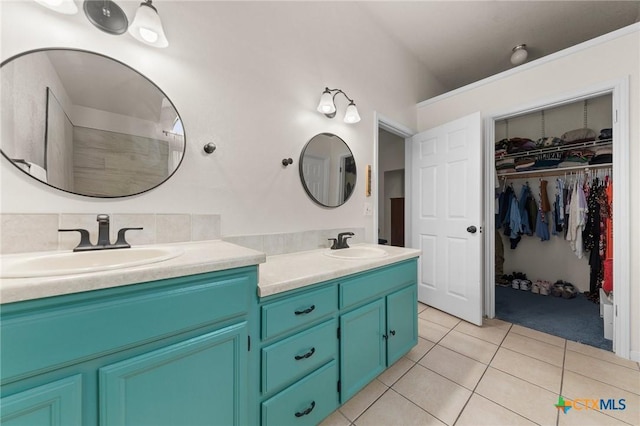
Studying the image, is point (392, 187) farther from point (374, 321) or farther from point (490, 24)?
point (374, 321)

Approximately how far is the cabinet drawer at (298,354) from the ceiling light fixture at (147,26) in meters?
1.51

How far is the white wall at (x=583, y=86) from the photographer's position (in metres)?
1.79

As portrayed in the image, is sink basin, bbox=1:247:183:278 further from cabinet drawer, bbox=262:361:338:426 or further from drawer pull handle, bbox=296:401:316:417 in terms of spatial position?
drawer pull handle, bbox=296:401:316:417

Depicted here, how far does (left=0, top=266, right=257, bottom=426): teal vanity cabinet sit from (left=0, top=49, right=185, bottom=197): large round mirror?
26.3 inches

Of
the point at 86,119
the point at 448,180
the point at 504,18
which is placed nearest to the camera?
the point at 86,119

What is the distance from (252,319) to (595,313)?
371 centimetres

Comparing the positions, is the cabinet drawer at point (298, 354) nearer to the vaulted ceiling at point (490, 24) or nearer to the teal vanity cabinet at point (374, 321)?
the teal vanity cabinet at point (374, 321)

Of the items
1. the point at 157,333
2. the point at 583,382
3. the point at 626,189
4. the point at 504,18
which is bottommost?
the point at 583,382

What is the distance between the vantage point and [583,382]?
5.09ft

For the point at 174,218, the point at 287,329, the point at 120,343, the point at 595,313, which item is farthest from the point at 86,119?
the point at 595,313

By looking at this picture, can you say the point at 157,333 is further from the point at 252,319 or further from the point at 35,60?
the point at 35,60

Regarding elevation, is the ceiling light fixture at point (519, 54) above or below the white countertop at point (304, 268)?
above

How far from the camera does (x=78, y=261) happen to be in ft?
3.07
